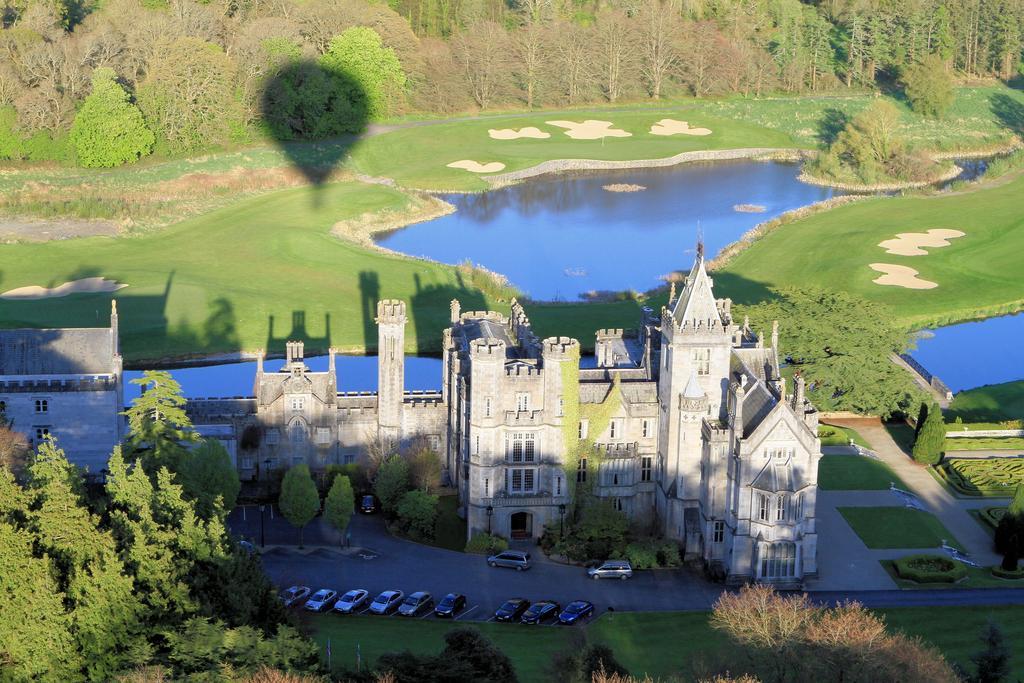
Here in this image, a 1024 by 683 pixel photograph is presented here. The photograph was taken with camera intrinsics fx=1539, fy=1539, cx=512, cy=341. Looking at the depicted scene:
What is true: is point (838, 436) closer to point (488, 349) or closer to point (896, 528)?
point (896, 528)

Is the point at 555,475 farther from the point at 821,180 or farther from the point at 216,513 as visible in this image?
the point at 821,180

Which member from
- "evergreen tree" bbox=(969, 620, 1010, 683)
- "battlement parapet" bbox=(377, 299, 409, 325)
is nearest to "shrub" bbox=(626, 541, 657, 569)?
"battlement parapet" bbox=(377, 299, 409, 325)

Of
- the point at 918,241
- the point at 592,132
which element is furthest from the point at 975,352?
the point at 592,132

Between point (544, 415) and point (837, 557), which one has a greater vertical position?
point (544, 415)

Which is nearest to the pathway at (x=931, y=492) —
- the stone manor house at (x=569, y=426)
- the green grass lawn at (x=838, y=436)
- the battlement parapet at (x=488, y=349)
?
the green grass lawn at (x=838, y=436)

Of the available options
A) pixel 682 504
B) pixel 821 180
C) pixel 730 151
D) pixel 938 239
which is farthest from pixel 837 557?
pixel 730 151

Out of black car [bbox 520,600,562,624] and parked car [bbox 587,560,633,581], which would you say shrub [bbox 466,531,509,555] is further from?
black car [bbox 520,600,562,624]

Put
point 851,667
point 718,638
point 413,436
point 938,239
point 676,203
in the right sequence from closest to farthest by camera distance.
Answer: point 851,667, point 718,638, point 413,436, point 938,239, point 676,203
